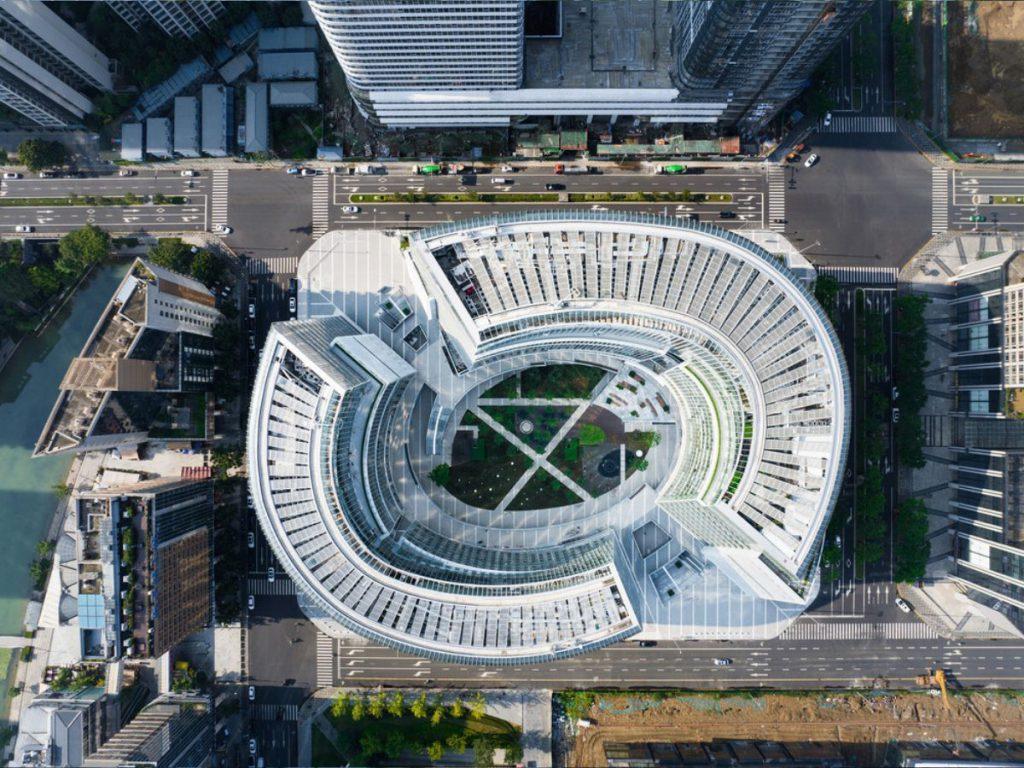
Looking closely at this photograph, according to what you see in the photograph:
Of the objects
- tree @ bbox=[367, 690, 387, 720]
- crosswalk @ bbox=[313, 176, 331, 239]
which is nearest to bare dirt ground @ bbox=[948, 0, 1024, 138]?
crosswalk @ bbox=[313, 176, 331, 239]

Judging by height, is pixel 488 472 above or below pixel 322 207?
below

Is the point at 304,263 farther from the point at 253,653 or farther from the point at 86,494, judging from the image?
the point at 253,653

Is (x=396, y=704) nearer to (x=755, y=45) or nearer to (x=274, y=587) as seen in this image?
(x=274, y=587)


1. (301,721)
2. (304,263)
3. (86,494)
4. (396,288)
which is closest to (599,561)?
(396,288)

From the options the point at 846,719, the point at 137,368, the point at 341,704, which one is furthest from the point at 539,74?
the point at 846,719

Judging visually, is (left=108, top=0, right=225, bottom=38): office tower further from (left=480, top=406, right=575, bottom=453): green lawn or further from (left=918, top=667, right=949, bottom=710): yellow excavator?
(left=918, top=667, right=949, bottom=710): yellow excavator

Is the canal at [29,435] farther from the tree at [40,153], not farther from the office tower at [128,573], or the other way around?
the office tower at [128,573]

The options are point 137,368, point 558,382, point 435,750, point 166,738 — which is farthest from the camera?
point 558,382

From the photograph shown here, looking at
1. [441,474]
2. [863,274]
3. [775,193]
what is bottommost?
[441,474]
